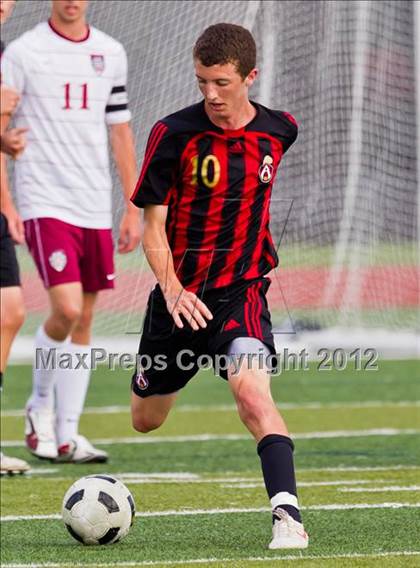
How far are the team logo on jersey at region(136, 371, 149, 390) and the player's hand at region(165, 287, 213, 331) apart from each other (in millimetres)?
640

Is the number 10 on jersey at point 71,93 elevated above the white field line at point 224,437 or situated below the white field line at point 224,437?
above

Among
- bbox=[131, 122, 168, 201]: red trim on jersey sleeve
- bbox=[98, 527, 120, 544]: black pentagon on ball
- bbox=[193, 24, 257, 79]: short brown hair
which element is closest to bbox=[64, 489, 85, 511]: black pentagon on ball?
bbox=[98, 527, 120, 544]: black pentagon on ball

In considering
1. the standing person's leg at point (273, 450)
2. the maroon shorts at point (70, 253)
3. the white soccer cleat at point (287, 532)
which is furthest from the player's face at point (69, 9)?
the white soccer cleat at point (287, 532)

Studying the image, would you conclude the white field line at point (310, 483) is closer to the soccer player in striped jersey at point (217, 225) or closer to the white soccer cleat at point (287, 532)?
the soccer player in striped jersey at point (217, 225)

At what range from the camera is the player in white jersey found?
8.36 metres

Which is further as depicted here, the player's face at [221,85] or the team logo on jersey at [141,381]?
the team logo on jersey at [141,381]

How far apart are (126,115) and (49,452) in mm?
1943

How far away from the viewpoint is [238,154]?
588 cm

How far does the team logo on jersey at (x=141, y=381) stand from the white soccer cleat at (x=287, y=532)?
111cm

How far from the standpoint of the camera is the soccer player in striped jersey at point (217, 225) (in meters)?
5.60

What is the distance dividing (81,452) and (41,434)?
0.90 feet

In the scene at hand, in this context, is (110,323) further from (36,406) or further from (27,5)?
(36,406)

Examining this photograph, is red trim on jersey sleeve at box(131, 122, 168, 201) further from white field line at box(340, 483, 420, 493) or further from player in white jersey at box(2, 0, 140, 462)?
→ player in white jersey at box(2, 0, 140, 462)

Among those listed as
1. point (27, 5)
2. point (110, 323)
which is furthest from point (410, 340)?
point (27, 5)
